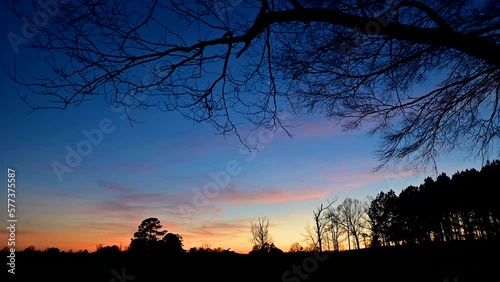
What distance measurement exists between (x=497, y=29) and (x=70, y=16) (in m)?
5.22

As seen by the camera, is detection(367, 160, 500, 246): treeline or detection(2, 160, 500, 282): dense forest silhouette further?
detection(367, 160, 500, 246): treeline

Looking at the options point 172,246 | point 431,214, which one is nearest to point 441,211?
point 431,214

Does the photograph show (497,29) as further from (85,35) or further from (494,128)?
(85,35)

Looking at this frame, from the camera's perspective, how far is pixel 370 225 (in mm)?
54781

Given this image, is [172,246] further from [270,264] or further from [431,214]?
[431,214]

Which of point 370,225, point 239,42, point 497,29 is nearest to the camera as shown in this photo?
point 239,42

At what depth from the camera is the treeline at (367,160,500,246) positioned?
39.8 meters

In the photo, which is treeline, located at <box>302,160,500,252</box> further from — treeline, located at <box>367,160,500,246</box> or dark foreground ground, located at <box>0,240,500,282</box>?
dark foreground ground, located at <box>0,240,500,282</box>

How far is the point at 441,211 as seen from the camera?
46.1 meters

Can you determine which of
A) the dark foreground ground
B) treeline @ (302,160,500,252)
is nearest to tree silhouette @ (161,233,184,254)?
the dark foreground ground

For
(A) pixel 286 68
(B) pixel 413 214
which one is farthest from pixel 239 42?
(B) pixel 413 214

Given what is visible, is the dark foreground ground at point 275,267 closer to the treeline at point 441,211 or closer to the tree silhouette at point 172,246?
the tree silhouette at point 172,246

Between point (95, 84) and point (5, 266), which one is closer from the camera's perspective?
point (95, 84)

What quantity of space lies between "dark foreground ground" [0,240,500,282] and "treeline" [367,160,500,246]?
35776 millimetres
